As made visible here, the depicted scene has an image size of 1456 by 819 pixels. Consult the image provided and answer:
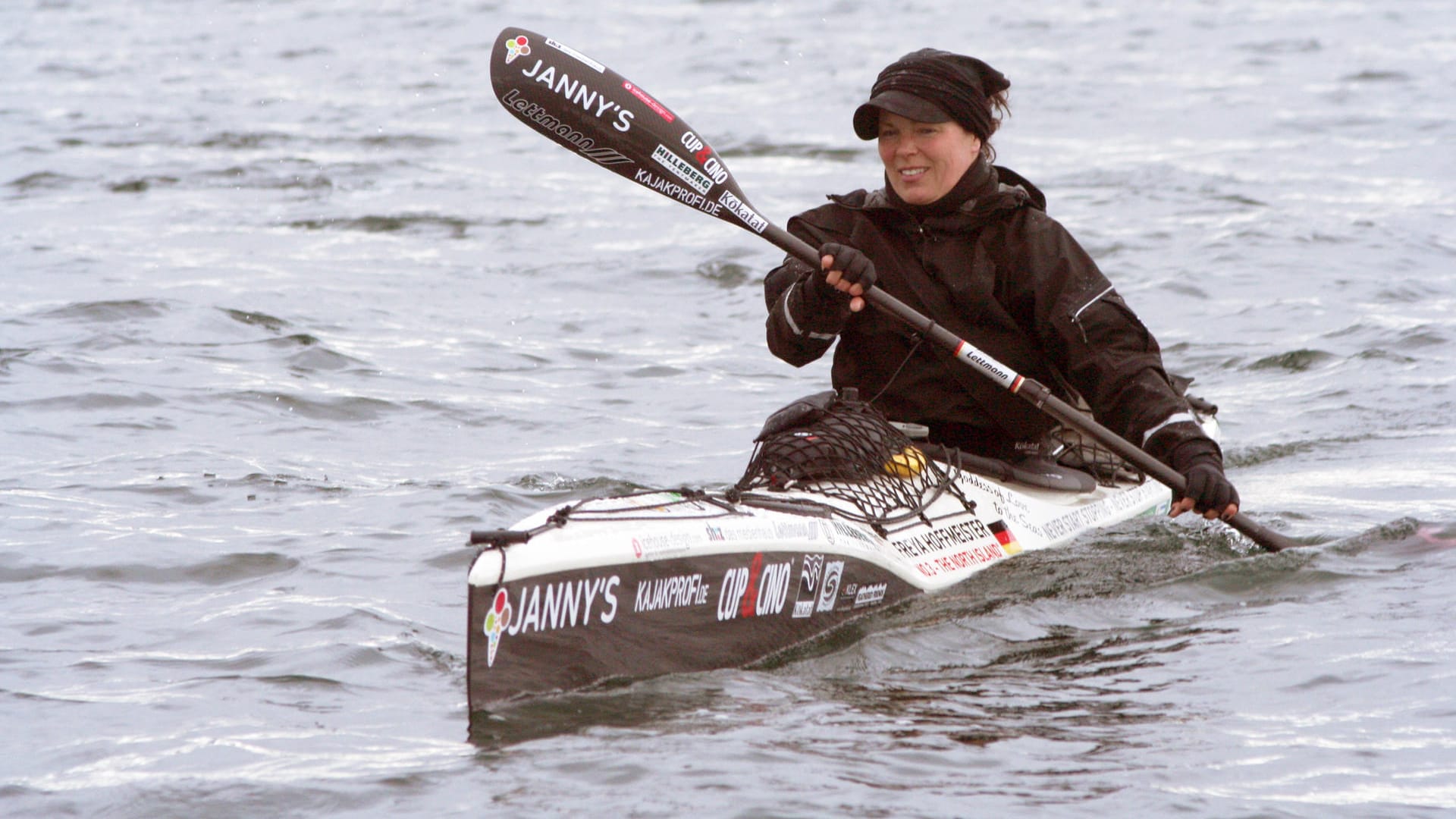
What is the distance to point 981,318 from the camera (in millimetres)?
4871

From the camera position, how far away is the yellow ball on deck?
4812mm

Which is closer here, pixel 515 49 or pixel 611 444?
pixel 515 49

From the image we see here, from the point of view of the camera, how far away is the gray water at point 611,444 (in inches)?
142

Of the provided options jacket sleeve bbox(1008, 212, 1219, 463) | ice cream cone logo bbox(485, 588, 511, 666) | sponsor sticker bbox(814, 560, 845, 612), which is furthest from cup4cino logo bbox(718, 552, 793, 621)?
jacket sleeve bbox(1008, 212, 1219, 463)

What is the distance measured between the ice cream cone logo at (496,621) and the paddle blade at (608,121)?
170cm

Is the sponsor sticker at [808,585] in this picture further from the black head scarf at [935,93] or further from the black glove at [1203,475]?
the black head scarf at [935,93]

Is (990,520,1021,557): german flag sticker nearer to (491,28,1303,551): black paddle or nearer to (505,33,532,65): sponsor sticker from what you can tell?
(491,28,1303,551): black paddle

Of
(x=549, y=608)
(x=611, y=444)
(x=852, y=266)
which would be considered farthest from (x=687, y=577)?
(x=611, y=444)

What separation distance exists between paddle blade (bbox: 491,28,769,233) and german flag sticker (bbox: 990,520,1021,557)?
1108 millimetres

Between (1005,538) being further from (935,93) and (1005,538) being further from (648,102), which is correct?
(648,102)

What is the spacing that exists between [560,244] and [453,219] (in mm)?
1075

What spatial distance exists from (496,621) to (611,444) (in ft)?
11.8

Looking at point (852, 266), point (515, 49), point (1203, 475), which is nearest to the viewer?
point (852, 266)

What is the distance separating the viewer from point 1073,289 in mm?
4707
